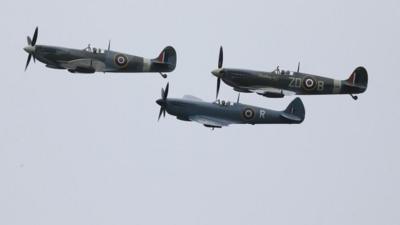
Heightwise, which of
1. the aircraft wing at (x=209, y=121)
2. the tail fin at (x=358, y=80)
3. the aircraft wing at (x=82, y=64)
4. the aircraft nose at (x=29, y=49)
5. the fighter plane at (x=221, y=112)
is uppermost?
the tail fin at (x=358, y=80)

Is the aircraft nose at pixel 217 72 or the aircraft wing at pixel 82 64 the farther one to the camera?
the aircraft nose at pixel 217 72

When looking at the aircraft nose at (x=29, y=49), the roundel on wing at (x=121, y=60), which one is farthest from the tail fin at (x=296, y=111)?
the aircraft nose at (x=29, y=49)

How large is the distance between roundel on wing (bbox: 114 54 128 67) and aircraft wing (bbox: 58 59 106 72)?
989 mm

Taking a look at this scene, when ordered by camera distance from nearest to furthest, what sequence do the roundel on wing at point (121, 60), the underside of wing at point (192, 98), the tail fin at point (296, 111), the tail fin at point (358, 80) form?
the tail fin at point (358, 80), the roundel on wing at point (121, 60), the tail fin at point (296, 111), the underside of wing at point (192, 98)

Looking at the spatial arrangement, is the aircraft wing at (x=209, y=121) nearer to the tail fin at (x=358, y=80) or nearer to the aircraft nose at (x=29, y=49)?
the tail fin at (x=358, y=80)

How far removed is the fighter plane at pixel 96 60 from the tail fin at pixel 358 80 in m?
9.30

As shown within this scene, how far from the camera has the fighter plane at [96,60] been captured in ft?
247

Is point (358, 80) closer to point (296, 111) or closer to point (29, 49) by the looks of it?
point (296, 111)

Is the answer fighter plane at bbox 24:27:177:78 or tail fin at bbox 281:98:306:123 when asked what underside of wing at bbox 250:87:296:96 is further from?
fighter plane at bbox 24:27:177:78

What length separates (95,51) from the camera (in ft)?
250

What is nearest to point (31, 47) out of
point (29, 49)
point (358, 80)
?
point (29, 49)

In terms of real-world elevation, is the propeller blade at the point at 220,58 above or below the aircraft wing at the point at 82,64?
above

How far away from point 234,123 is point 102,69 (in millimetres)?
7442

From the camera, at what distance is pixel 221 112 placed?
76750 millimetres
